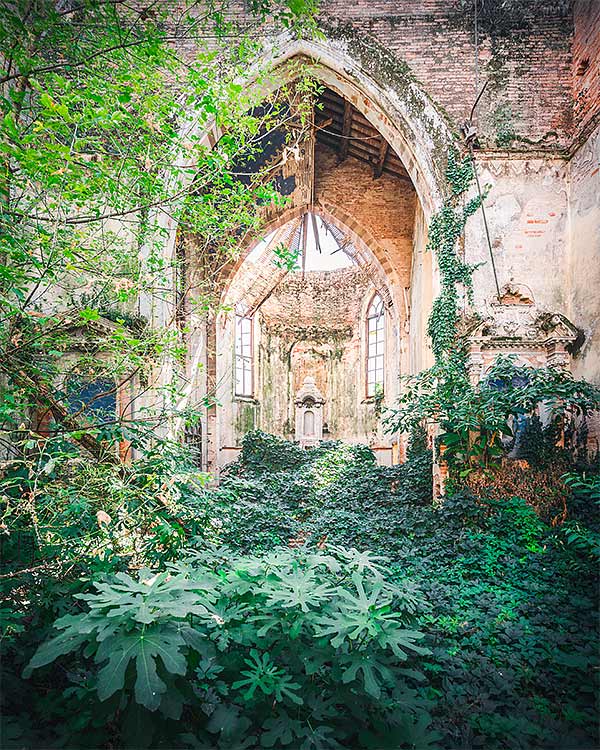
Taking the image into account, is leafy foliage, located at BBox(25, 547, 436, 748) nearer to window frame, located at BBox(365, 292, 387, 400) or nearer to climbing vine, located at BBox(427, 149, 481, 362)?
climbing vine, located at BBox(427, 149, 481, 362)

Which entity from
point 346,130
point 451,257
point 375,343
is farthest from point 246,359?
point 451,257

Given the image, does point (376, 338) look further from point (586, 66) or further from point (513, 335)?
point (586, 66)

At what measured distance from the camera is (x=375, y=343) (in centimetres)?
1794

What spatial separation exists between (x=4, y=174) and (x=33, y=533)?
2393mm

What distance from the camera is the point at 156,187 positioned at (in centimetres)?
336

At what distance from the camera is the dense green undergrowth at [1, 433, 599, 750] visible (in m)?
2.26

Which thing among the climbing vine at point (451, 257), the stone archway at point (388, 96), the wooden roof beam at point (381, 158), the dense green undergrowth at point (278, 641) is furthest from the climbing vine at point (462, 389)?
the wooden roof beam at point (381, 158)

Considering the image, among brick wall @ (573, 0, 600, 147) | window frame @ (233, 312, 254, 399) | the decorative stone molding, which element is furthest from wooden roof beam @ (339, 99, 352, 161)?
window frame @ (233, 312, 254, 399)

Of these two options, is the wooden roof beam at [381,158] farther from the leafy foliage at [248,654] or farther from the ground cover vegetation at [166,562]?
the leafy foliage at [248,654]

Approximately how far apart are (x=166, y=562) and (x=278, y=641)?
3.88 ft

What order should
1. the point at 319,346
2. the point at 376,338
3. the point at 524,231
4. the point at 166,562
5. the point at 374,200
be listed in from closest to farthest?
the point at 166,562
the point at 524,231
the point at 374,200
the point at 376,338
the point at 319,346

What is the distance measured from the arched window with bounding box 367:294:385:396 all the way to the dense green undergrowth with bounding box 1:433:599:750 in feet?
39.3

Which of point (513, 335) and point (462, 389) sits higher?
point (513, 335)

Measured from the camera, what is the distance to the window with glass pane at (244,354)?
17016mm
